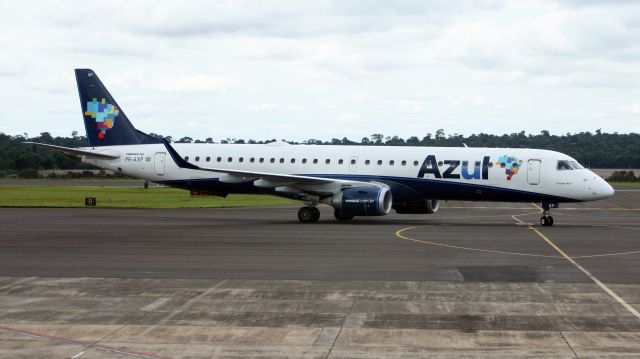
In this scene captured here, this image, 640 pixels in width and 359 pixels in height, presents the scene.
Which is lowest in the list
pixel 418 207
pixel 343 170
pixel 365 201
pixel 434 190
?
pixel 418 207

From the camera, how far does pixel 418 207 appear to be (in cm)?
4138

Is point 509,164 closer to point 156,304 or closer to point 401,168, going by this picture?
point 401,168

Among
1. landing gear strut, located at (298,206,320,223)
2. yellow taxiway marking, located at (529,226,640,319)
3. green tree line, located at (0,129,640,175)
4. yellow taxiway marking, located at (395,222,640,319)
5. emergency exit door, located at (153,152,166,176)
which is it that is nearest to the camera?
yellow taxiway marking, located at (529,226,640,319)

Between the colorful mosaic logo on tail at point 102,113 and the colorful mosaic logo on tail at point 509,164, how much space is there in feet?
65.7

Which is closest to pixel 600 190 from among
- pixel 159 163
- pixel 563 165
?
pixel 563 165

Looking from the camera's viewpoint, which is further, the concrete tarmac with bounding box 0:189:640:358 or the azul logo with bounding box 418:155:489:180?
the azul logo with bounding box 418:155:489:180

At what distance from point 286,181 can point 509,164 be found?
9.93 meters

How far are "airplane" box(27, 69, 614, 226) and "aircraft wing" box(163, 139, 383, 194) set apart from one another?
0.15 ft

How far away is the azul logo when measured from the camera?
125 feet

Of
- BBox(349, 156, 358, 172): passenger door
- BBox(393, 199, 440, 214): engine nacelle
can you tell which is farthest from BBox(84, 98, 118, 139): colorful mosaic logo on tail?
BBox(393, 199, 440, 214): engine nacelle

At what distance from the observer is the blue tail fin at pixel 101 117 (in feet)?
147

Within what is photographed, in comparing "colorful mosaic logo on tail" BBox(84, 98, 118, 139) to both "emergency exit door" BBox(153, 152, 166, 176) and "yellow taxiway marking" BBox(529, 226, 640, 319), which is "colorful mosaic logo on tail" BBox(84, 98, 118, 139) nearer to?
"emergency exit door" BBox(153, 152, 166, 176)

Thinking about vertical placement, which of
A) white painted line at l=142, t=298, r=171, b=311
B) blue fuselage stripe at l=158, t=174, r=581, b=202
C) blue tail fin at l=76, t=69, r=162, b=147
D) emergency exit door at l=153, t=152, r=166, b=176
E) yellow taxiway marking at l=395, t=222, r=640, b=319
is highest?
blue tail fin at l=76, t=69, r=162, b=147

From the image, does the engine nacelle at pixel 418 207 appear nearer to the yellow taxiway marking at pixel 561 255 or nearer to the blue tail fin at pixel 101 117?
→ the yellow taxiway marking at pixel 561 255
